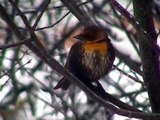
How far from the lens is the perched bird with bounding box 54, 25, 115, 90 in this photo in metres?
2.76

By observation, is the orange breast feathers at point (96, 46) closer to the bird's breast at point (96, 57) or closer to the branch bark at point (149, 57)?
the bird's breast at point (96, 57)

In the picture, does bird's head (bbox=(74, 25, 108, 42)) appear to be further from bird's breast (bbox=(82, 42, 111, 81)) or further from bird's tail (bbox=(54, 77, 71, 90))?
bird's tail (bbox=(54, 77, 71, 90))

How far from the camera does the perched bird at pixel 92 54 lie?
2764mm

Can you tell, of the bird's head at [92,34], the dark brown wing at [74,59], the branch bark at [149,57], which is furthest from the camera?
the dark brown wing at [74,59]

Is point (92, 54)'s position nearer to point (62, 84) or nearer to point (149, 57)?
point (62, 84)

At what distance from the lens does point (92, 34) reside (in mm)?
2723

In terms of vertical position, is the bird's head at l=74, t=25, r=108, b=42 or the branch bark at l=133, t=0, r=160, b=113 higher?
the bird's head at l=74, t=25, r=108, b=42

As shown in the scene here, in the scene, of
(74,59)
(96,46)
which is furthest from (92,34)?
(74,59)

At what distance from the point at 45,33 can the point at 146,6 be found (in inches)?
65.6

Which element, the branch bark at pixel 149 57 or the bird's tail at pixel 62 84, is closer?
the branch bark at pixel 149 57

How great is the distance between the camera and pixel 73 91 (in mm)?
3568

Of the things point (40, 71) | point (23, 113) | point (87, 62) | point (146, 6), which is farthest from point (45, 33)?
point (146, 6)

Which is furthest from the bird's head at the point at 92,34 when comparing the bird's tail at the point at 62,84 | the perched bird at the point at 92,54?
the bird's tail at the point at 62,84

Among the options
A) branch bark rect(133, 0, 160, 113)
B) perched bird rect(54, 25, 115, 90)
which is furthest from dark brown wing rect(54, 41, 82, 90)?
branch bark rect(133, 0, 160, 113)
